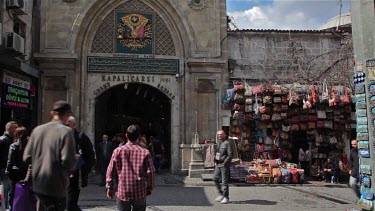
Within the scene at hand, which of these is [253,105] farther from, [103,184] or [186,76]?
[103,184]

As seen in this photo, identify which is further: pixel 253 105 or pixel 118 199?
pixel 253 105

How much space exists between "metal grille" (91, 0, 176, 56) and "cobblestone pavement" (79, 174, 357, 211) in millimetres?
5146

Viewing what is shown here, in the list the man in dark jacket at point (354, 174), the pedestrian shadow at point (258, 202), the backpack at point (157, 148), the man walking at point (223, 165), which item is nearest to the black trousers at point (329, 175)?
the pedestrian shadow at point (258, 202)

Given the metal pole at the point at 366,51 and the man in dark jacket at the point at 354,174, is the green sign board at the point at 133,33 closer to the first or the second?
the man in dark jacket at the point at 354,174

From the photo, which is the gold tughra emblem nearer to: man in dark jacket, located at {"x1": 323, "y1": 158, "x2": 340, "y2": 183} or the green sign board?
the green sign board

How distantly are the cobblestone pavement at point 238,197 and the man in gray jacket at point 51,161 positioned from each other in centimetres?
416

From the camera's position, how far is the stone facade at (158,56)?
1473 cm

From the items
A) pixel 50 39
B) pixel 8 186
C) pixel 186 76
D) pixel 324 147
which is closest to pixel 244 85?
pixel 186 76

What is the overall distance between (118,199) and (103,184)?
304 inches

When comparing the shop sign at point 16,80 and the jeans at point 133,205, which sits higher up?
the shop sign at point 16,80

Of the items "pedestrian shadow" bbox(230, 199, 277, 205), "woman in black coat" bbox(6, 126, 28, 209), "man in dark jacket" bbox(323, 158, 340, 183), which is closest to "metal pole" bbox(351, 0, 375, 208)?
"pedestrian shadow" bbox(230, 199, 277, 205)

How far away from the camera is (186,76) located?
15477 mm

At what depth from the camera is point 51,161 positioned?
407 centimetres

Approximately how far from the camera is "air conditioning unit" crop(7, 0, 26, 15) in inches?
470
